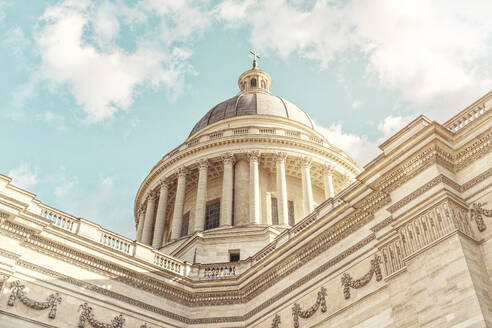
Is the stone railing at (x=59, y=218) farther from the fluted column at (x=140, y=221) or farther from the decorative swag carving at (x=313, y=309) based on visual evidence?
the fluted column at (x=140, y=221)

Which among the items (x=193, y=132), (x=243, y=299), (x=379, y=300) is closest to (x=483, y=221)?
(x=379, y=300)

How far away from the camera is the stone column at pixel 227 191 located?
33.8m

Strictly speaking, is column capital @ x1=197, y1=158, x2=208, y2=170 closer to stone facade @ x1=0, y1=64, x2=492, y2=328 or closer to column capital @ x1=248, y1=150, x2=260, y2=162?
column capital @ x1=248, y1=150, x2=260, y2=162

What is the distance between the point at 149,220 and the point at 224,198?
713 centimetres

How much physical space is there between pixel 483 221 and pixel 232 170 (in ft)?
74.5

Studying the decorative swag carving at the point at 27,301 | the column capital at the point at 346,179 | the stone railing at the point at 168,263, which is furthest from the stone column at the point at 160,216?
the decorative swag carving at the point at 27,301

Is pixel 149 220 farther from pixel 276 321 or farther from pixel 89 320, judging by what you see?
pixel 276 321

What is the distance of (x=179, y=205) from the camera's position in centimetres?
3638

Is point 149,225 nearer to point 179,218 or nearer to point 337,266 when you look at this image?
point 179,218

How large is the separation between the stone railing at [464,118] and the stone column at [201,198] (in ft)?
62.6

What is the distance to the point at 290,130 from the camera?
39031 millimetres

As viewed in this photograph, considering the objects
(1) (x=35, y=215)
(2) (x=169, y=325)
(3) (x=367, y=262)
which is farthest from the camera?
(2) (x=169, y=325)

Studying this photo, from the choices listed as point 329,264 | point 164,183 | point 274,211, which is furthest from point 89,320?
point 164,183

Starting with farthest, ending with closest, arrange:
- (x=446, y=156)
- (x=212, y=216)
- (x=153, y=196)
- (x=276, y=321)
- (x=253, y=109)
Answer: (x=253, y=109)
(x=153, y=196)
(x=212, y=216)
(x=276, y=321)
(x=446, y=156)
